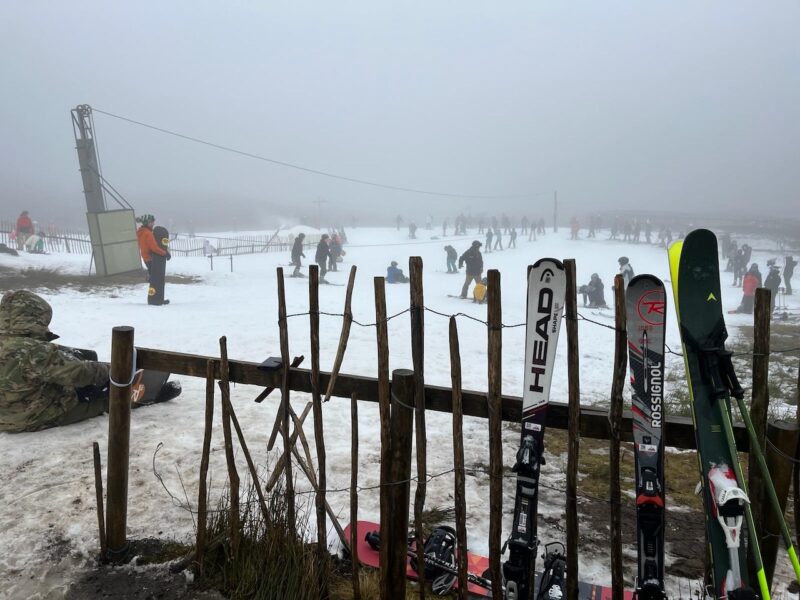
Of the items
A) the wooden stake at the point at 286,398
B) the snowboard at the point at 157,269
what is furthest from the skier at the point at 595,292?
the wooden stake at the point at 286,398

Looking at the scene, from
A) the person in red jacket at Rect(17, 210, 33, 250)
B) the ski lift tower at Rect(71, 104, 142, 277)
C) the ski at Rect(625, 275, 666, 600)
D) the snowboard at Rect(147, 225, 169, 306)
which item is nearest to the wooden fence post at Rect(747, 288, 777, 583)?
the ski at Rect(625, 275, 666, 600)

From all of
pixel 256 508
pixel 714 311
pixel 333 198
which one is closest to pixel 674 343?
pixel 714 311

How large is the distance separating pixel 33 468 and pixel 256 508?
7.30 ft

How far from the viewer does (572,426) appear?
2119 mm

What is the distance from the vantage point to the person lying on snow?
4203 millimetres

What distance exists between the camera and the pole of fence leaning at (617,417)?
1986mm

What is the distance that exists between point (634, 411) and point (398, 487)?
105cm

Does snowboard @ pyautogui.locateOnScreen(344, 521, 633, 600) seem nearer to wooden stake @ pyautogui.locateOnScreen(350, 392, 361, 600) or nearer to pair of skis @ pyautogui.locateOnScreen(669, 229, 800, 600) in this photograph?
wooden stake @ pyautogui.locateOnScreen(350, 392, 361, 600)

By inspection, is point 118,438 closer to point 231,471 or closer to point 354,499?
point 231,471

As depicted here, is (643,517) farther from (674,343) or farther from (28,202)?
(28,202)

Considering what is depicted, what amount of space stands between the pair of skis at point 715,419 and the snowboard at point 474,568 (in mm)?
587

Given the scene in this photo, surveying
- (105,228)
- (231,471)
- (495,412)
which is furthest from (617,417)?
(105,228)

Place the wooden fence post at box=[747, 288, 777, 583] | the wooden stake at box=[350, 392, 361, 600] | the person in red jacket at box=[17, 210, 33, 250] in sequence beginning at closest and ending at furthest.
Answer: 1. the wooden fence post at box=[747, 288, 777, 583]
2. the wooden stake at box=[350, 392, 361, 600]
3. the person in red jacket at box=[17, 210, 33, 250]

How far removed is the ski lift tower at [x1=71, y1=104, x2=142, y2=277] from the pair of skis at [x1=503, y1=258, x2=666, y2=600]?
14.6 meters
